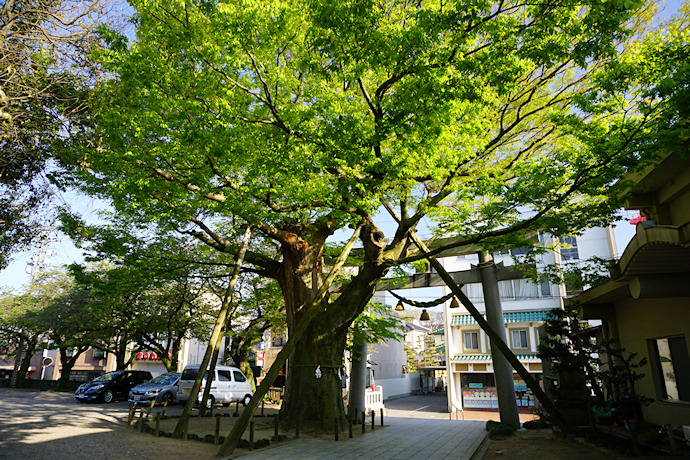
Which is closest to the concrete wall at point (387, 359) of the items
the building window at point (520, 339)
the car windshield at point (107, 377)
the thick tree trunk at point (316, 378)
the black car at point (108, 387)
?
the building window at point (520, 339)

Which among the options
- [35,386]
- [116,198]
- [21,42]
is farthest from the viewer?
[35,386]

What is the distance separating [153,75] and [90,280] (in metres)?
6.75

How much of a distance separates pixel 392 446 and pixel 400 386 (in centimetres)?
3176

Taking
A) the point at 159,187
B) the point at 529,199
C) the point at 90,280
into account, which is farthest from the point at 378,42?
the point at 90,280

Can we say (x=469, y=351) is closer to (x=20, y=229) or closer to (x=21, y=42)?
(x=20, y=229)

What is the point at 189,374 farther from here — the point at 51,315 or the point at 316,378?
the point at 51,315

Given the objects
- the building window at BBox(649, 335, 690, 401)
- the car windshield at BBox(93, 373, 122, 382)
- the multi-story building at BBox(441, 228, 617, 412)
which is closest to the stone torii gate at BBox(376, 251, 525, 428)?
the building window at BBox(649, 335, 690, 401)

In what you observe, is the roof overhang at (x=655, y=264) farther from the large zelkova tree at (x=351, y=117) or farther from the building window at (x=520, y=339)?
the building window at (x=520, y=339)

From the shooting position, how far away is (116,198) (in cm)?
1073

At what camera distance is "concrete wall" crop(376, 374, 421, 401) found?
35541 mm

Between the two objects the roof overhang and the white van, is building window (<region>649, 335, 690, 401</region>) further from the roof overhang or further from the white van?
the white van

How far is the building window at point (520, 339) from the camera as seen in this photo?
27703mm

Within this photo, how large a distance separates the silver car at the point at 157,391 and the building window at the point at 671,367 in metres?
17.8

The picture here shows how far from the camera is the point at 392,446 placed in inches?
399
